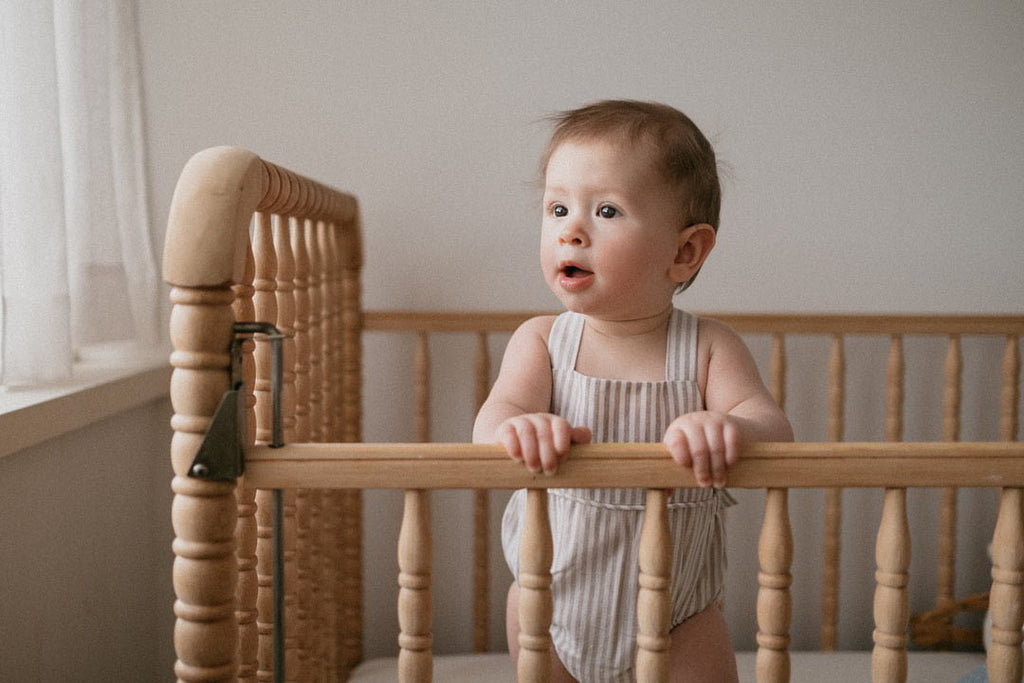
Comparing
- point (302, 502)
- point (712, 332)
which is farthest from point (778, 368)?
point (302, 502)

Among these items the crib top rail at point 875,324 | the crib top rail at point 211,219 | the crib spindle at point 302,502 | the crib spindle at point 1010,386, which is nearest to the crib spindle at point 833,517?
the crib top rail at point 875,324

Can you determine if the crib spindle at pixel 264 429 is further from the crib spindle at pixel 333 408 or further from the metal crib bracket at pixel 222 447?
the crib spindle at pixel 333 408

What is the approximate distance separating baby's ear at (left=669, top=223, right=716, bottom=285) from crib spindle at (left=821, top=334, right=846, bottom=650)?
0.67 metres

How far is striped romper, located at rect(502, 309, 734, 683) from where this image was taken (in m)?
0.92

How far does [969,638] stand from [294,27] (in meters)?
1.45

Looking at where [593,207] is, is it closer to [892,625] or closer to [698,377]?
[698,377]

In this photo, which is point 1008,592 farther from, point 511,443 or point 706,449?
point 511,443

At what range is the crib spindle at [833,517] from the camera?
1532 mm

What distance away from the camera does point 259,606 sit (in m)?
0.91

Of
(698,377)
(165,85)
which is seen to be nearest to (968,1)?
(698,377)

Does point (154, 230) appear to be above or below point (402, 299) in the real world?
above

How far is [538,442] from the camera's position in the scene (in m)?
0.70

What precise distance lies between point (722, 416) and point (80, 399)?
2.67ft

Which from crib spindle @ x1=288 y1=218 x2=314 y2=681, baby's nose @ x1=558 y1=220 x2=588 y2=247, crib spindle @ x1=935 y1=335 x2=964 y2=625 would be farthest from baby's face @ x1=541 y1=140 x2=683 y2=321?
crib spindle @ x1=935 y1=335 x2=964 y2=625
